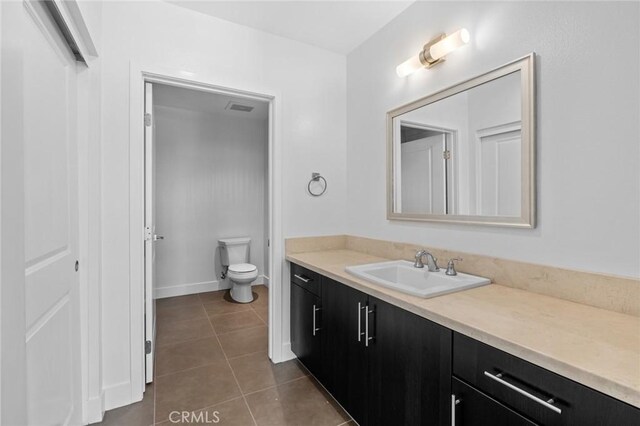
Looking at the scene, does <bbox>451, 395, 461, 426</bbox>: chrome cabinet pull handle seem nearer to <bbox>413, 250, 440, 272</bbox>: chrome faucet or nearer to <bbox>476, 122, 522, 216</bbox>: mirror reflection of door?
<bbox>413, 250, 440, 272</bbox>: chrome faucet

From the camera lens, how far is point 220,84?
207 cm

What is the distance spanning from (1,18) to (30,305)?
2.98ft

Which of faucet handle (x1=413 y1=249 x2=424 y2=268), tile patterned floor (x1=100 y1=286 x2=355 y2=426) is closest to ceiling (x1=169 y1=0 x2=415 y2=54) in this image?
faucet handle (x1=413 y1=249 x2=424 y2=268)

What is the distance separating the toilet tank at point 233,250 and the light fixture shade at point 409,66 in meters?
2.77

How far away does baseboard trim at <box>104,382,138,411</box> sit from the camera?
1771 mm

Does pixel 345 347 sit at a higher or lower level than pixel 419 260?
lower

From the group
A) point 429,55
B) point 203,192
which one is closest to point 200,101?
point 203,192

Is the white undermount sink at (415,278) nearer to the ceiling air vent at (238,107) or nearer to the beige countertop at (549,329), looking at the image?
the beige countertop at (549,329)

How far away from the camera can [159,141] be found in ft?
12.1

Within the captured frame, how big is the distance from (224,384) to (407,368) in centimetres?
133

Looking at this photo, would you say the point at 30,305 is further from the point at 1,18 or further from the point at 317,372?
the point at 317,372

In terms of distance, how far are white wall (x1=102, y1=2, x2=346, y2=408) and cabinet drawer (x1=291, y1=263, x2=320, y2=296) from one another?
8.0 inches

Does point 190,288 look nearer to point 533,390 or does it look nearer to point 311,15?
point 311,15

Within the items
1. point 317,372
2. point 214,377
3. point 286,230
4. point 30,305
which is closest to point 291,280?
point 286,230
